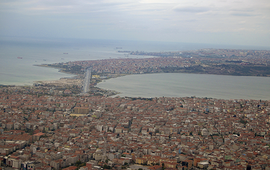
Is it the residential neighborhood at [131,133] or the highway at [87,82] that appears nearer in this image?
the residential neighborhood at [131,133]

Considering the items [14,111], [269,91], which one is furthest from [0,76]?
[269,91]

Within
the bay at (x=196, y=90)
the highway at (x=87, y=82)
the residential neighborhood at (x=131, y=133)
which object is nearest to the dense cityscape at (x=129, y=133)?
the residential neighborhood at (x=131, y=133)

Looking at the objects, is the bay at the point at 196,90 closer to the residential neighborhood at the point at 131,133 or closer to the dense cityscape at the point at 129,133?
the dense cityscape at the point at 129,133

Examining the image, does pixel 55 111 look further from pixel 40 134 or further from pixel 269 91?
pixel 269 91

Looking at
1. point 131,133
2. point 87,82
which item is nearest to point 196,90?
point 87,82

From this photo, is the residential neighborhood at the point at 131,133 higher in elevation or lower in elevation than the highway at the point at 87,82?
lower

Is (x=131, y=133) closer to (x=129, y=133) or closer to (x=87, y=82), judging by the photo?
(x=129, y=133)

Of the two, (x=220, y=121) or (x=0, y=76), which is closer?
(x=220, y=121)

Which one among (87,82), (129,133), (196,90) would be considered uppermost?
(87,82)

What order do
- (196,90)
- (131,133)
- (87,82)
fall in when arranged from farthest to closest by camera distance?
(87,82), (196,90), (131,133)
